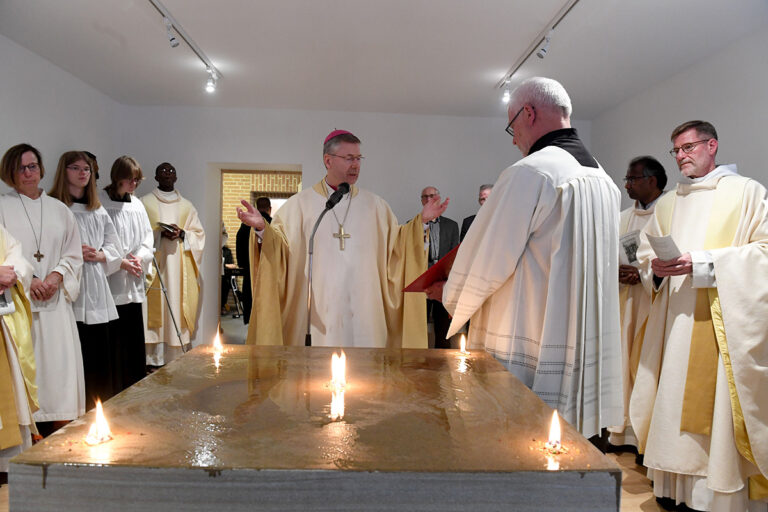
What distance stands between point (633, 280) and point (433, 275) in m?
2.29

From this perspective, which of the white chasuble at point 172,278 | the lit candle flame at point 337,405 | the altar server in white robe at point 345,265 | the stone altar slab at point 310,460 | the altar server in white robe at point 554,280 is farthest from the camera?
the white chasuble at point 172,278

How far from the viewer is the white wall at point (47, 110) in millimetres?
5328

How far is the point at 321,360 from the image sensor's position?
6.01 feet

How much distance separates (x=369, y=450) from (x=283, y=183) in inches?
504

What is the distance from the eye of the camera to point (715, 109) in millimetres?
5398

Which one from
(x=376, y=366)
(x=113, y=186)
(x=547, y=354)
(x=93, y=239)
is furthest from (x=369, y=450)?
(x=113, y=186)

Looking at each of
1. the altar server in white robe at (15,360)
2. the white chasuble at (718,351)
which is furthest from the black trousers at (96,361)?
the white chasuble at (718,351)

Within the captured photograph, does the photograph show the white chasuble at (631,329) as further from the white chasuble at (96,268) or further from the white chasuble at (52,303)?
the white chasuble at (96,268)

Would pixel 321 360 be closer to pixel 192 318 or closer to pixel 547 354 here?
pixel 547 354

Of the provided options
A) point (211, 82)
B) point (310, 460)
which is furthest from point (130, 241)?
point (310, 460)

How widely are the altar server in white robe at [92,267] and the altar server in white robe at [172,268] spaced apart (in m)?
1.45

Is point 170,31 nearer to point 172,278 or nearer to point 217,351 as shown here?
point 172,278

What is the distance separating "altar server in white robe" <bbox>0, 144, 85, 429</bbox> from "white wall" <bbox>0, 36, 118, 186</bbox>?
1.35 m

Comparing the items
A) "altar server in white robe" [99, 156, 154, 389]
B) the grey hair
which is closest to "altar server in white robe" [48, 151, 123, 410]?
"altar server in white robe" [99, 156, 154, 389]
